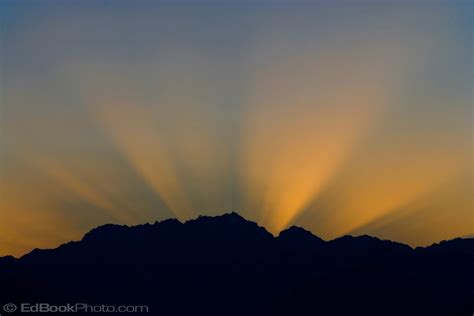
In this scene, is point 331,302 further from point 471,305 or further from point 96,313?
point 96,313

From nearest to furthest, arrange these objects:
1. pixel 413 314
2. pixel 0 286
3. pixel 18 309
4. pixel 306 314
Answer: pixel 18 309 → pixel 0 286 → pixel 413 314 → pixel 306 314

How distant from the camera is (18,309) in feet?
513

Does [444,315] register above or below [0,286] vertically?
below

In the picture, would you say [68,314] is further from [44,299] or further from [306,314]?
[306,314]

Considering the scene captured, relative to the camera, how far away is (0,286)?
16800cm

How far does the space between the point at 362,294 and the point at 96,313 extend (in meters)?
80.6

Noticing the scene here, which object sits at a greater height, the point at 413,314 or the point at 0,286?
the point at 0,286

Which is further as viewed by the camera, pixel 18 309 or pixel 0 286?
pixel 0 286

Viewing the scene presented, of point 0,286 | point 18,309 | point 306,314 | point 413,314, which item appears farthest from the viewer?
point 306,314

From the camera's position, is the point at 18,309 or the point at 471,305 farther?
the point at 471,305

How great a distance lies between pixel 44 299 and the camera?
179 meters

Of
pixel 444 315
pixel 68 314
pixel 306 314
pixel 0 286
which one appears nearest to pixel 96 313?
pixel 68 314

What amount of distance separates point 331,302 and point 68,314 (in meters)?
80.3

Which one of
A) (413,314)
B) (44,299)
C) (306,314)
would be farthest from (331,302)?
(44,299)
